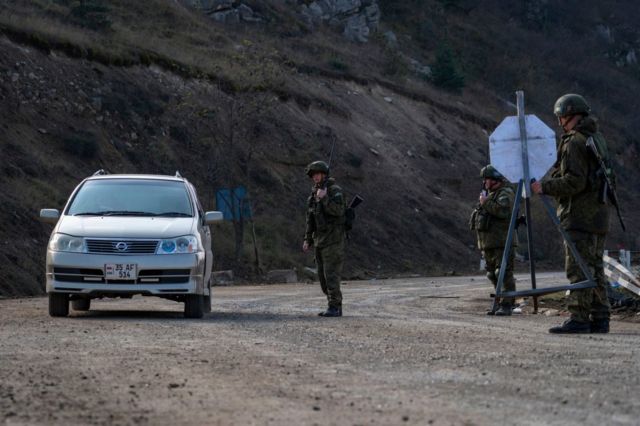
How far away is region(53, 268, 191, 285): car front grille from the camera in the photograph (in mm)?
14805

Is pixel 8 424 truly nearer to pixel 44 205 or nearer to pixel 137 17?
pixel 44 205

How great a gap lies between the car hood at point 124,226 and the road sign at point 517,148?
12.4 ft

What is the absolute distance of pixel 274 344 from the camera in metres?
11.1

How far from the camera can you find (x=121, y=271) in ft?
48.3

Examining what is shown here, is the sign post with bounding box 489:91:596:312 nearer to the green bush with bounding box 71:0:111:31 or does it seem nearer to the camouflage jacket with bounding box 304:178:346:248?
the camouflage jacket with bounding box 304:178:346:248

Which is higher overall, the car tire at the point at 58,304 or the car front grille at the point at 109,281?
the car front grille at the point at 109,281

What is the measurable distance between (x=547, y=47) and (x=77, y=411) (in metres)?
96.8

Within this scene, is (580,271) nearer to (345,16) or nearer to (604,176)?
(604,176)

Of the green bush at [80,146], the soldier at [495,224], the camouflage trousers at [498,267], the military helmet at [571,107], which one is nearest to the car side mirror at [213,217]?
the soldier at [495,224]

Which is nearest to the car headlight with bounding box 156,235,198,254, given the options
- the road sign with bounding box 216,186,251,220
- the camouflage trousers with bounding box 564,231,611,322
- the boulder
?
the camouflage trousers with bounding box 564,231,611,322

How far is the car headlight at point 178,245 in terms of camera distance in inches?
588

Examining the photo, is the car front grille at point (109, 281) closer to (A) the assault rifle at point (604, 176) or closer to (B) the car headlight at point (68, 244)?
(B) the car headlight at point (68, 244)

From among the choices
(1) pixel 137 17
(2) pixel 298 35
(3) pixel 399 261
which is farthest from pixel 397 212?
(2) pixel 298 35

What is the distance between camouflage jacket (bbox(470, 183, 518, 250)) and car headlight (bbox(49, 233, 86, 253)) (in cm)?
564
